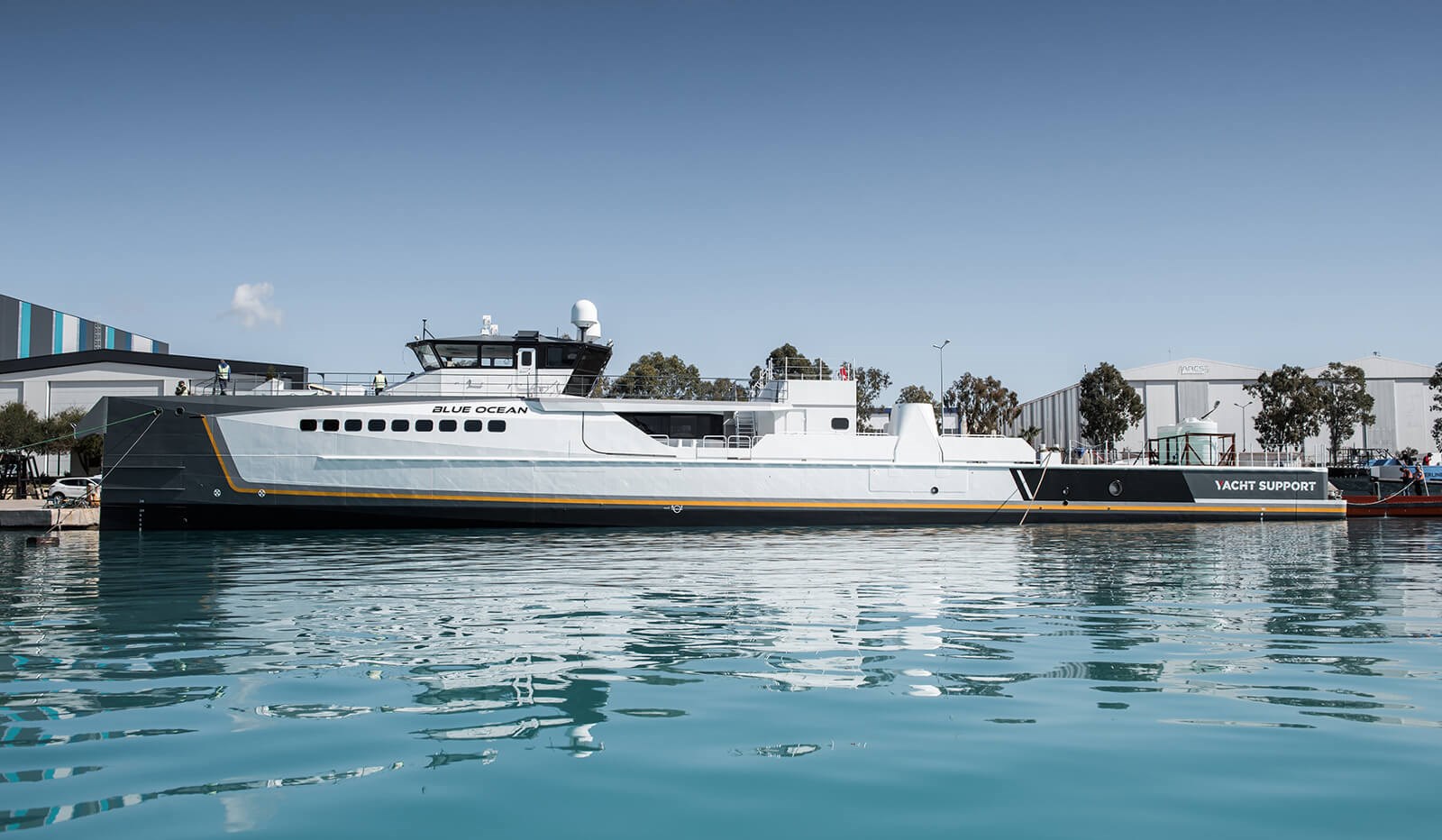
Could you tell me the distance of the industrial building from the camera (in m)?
70.0

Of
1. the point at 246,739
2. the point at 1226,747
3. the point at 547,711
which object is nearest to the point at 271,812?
the point at 246,739

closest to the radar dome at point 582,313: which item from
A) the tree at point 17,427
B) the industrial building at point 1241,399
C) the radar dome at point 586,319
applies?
the radar dome at point 586,319

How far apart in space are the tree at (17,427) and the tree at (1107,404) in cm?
6615

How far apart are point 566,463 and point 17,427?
140 ft

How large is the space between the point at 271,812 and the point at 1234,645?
7.00 meters

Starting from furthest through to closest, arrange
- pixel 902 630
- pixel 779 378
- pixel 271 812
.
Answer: pixel 779 378 < pixel 902 630 < pixel 271 812

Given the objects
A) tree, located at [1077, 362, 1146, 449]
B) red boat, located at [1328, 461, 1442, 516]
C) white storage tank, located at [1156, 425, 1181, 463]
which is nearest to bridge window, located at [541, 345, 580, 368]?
white storage tank, located at [1156, 425, 1181, 463]

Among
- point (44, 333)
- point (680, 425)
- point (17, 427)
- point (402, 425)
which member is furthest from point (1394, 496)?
point (44, 333)

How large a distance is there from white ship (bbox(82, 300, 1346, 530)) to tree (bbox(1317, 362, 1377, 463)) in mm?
43323

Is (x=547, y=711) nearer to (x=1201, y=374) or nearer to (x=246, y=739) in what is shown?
(x=246, y=739)

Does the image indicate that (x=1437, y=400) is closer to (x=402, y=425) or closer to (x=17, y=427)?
(x=402, y=425)

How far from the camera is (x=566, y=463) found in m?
21.0

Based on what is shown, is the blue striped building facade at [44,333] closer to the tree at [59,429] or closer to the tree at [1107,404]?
the tree at [59,429]

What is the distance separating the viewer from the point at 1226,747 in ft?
14.5
